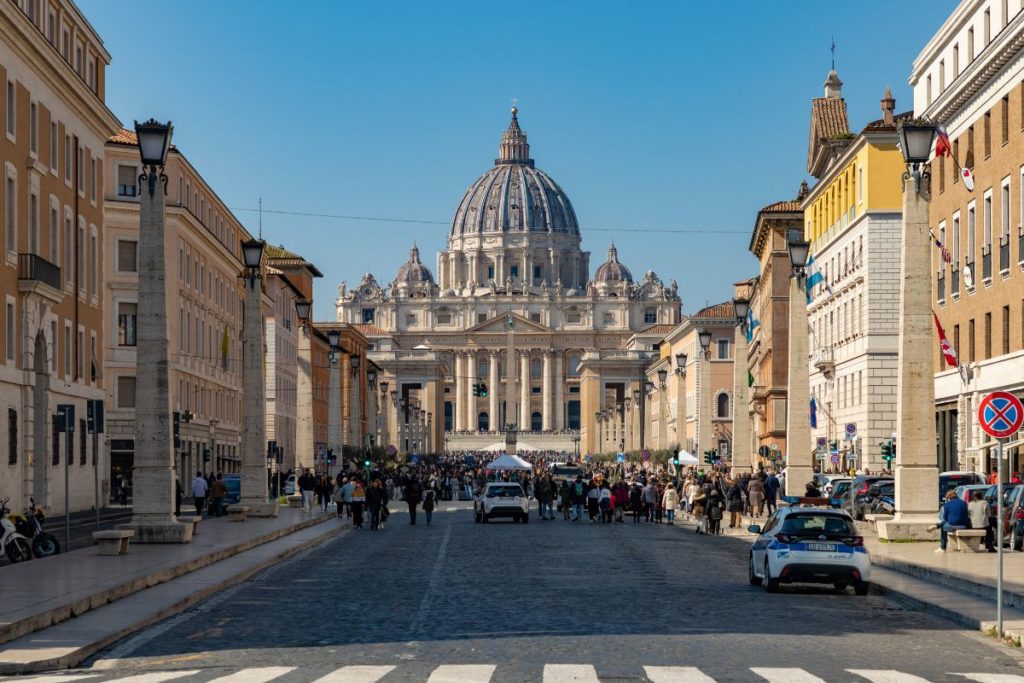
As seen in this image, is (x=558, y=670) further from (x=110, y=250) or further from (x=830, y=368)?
(x=830, y=368)

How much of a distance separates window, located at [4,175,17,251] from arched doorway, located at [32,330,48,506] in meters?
3.06

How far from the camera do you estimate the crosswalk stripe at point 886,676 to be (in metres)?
13.7

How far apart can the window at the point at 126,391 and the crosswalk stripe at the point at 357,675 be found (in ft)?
169

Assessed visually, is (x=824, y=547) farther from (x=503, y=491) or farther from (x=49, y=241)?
(x=503, y=491)

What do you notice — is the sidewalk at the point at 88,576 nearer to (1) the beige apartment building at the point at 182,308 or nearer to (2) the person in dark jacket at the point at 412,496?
(2) the person in dark jacket at the point at 412,496

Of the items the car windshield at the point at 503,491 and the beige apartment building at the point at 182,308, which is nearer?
the car windshield at the point at 503,491

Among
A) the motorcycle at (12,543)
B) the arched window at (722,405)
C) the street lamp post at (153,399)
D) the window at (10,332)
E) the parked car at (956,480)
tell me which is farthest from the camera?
the arched window at (722,405)

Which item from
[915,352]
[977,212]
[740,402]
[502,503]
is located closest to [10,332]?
[502,503]

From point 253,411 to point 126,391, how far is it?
21065 millimetres

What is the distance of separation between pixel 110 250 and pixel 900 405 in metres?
39.2

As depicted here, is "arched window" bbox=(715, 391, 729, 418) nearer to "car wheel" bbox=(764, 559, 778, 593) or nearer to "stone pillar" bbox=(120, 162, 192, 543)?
"stone pillar" bbox=(120, 162, 192, 543)

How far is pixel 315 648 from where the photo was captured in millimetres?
16125

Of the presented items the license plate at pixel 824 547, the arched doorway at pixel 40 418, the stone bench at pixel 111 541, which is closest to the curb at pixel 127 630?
the stone bench at pixel 111 541

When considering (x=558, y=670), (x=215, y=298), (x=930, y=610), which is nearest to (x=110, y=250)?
(x=215, y=298)
